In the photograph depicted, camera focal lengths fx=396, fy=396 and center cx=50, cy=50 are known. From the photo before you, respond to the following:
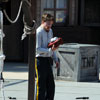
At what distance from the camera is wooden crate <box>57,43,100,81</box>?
432 inches

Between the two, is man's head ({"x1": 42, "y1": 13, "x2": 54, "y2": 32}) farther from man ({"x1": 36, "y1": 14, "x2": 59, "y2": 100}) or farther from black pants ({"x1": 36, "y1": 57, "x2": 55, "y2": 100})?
black pants ({"x1": 36, "y1": 57, "x2": 55, "y2": 100})

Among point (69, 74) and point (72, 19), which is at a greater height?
point (72, 19)

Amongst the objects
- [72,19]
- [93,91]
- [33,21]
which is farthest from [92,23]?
[33,21]

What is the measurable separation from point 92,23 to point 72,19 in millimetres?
857

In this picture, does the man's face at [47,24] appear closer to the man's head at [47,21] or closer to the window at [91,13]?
the man's head at [47,21]

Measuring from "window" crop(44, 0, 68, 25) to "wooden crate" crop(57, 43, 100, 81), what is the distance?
4.21m

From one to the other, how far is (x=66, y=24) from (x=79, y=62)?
458cm

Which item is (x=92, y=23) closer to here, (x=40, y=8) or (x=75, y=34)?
(x=75, y=34)

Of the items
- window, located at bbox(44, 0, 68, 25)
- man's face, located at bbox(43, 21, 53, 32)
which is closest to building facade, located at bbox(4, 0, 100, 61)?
window, located at bbox(44, 0, 68, 25)

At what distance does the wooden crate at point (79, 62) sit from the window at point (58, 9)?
421 cm

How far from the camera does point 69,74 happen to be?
11102mm

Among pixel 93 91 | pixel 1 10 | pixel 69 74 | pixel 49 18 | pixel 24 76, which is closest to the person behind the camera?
pixel 1 10

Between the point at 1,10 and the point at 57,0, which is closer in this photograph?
the point at 1,10

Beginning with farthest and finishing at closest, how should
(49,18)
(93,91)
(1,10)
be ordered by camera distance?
(93,91) → (49,18) → (1,10)
